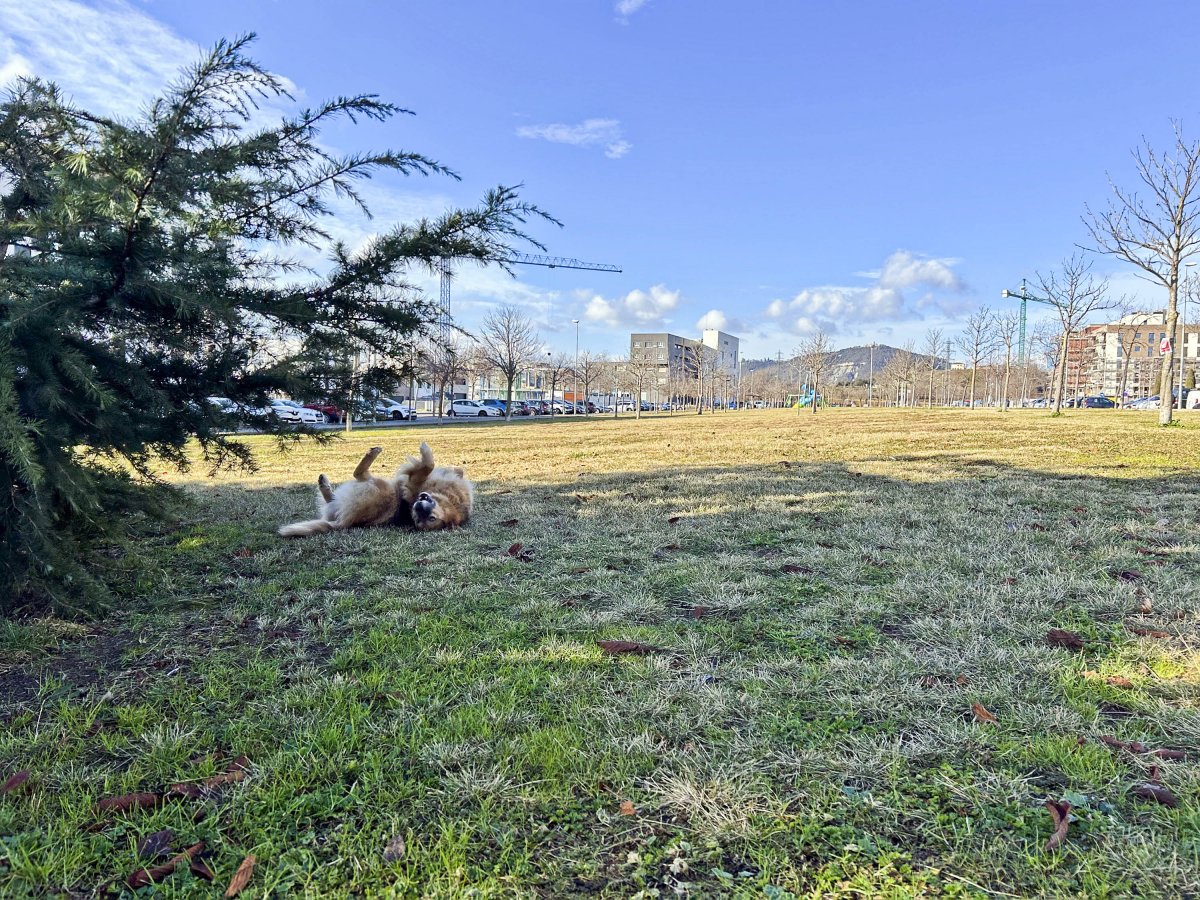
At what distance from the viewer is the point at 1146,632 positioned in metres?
3.25

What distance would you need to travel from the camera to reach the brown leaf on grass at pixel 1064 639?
3.11 meters

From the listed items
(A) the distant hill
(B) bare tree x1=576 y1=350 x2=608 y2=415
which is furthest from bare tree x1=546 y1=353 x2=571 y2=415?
(A) the distant hill

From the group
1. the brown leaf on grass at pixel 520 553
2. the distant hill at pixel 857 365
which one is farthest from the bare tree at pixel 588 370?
the brown leaf on grass at pixel 520 553

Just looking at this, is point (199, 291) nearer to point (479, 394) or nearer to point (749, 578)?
point (749, 578)

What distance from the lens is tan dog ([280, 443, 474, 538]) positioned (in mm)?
6047

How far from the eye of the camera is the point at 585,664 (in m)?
2.97

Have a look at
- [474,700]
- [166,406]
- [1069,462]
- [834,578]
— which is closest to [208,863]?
[474,700]

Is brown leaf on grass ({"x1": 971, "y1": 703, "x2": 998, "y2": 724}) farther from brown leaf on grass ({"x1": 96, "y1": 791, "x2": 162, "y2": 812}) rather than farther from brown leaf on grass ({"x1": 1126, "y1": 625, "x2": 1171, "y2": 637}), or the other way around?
brown leaf on grass ({"x1": 96, "y1": 791, "x2": 162, "y2": 812})

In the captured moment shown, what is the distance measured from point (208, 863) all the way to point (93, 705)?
1309 mm

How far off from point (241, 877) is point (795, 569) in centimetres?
376

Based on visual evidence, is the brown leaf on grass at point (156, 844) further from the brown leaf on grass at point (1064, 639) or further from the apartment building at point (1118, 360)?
the apartment building at point (1118, 360)

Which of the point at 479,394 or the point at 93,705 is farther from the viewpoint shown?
the point at 479,394

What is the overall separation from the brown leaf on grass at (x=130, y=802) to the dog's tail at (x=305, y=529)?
3.99m

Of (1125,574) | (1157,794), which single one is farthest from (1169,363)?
(1157,794)
